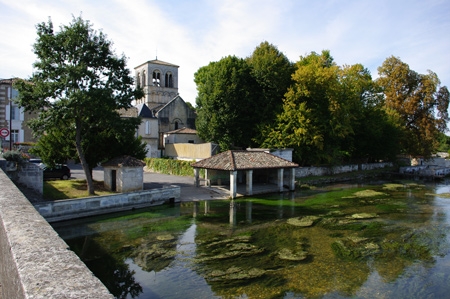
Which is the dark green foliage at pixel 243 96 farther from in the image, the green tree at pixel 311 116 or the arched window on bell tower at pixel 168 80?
the arched window on bell tower at pixel 168 80

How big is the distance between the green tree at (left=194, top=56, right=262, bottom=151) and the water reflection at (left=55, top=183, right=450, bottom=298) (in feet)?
43.7

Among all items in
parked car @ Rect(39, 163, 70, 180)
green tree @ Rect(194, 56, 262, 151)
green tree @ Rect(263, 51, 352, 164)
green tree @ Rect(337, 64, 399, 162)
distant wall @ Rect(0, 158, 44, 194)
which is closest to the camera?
distant wall @ Rect(0, 158, 44, 194)

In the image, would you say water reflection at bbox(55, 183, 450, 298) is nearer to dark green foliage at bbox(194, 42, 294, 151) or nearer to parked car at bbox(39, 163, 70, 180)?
parked car at bbox(39, 163, 70, 180)

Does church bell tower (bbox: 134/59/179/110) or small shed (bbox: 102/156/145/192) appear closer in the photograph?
small shed (bbox: 102/156/145/192)

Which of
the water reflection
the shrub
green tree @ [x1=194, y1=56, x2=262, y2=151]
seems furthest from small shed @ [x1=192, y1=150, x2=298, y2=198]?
the shrub

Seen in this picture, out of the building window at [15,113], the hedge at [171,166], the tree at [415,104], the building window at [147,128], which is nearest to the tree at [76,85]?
the hedge at [171,166]

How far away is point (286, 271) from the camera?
37.9 ft

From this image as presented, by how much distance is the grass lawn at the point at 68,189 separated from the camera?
67.9ft

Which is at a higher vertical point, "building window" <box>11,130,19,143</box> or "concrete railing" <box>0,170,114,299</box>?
"building window" <box>11,130,19,143</box>

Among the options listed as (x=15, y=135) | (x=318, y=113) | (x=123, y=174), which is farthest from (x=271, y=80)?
(x=15, y=135)

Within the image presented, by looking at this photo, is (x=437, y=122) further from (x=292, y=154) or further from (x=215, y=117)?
(x=215, y=117)

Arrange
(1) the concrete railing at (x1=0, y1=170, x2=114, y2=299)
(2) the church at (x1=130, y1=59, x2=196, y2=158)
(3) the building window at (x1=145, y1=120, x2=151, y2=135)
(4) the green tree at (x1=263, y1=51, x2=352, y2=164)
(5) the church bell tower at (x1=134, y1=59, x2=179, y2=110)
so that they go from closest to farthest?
(1) the concrete railing at (x1=0, y1=170, x2=114, y2=299), (4) the green tree at (x1=263, y1=51, x2=352, y2=164), (3) the building window at (x1=145, y1=120, x2=151, y2=135), (2) the church at (x1=130, y1=59, x2=196, y2=158), (5) the church bell tower at (x1=134, y1=59, x2=179, y2=110)

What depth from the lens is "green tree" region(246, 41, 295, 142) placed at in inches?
1375

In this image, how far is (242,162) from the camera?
1045 inches
